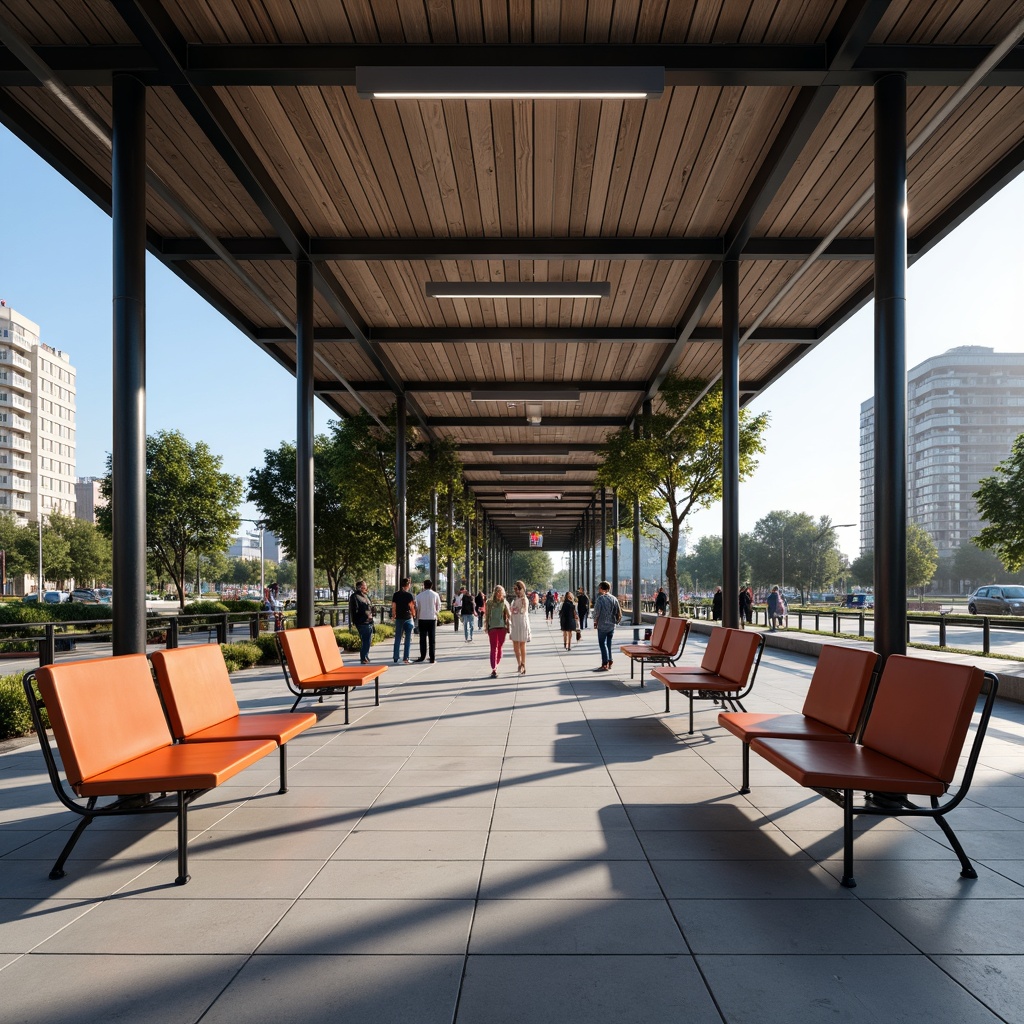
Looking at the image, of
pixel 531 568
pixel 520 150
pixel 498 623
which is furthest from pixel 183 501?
pixel 531 568

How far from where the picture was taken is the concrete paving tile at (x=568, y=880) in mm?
3881

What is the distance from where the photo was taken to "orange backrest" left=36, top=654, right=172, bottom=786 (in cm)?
404

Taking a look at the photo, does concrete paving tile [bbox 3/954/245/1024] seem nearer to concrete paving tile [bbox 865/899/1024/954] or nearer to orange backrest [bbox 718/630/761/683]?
concrete paving tile [bbox 865/899/1024/954]

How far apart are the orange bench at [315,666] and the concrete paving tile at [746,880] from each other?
4757 millimetres

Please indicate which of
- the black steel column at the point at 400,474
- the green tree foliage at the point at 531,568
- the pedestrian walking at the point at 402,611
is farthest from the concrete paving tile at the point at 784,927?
the green tree foliage at the point at 531,568

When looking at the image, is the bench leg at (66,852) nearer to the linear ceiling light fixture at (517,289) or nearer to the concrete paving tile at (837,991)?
the concrete paving tile at (837,991)

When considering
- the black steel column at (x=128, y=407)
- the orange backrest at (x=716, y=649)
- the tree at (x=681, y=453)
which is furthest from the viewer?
the tree at (x=681, y=453)

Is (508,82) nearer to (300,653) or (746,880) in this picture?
(300,653)

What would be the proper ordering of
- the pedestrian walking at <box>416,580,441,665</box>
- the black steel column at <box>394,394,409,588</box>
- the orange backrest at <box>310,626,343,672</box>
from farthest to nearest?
the black steel column at <box>394,394,409,588</box>, the pedestrian walking at <box>416,580,441,665</box>, the orange backrest at <box>310,626,343,672</box>

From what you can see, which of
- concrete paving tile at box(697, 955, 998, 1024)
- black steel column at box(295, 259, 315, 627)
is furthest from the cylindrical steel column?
concrete paving tile at box(697, 955, 998, 1024)

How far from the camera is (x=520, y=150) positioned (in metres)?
8.94

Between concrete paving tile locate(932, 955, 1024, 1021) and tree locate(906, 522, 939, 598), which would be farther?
tree locate(906, 522, 939, 598)

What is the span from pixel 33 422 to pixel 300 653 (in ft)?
343

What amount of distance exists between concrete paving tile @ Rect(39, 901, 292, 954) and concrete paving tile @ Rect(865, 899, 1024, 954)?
2.79 meters
